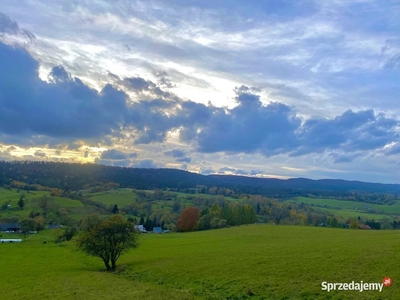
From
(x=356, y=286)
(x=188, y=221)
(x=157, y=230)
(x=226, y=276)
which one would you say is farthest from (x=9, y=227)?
(x=356, y=286)

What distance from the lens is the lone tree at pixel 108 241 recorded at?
177ft

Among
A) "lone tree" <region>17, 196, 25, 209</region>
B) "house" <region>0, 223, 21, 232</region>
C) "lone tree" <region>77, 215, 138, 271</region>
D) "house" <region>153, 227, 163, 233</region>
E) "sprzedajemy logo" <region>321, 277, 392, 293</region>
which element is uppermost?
"sprzedajemy logo" <region>321, 277, 392, 293</region>

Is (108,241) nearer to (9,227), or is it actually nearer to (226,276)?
(226,276)

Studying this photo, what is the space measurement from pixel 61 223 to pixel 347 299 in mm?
150663

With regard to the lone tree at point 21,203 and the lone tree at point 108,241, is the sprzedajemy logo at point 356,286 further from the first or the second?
the lone tree at point 21,203

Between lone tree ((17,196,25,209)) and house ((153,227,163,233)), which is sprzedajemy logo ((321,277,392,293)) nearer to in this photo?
house ((153,227,163,233))

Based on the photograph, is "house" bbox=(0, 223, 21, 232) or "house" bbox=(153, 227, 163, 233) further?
"house" bbox=(153, 227, 163, 233)

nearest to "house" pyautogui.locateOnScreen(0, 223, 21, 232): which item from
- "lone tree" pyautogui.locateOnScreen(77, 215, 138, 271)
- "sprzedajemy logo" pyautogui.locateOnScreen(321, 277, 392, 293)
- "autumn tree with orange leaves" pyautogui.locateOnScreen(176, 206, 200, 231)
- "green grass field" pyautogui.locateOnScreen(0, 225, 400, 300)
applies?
"autumn tree with orange leaves" pyautogui.locateOnScreen(176, 206, 200, 231)

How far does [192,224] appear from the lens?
5000 inches

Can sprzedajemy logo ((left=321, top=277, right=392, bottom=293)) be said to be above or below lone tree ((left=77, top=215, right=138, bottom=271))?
above

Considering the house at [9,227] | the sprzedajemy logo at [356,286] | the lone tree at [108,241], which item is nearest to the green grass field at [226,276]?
the sprzedajemy logo at [356,286]

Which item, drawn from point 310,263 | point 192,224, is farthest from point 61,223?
point 310,263

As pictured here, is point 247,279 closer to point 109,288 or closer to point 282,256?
point 282,256

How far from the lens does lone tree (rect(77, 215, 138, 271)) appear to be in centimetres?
Answer: 5409
